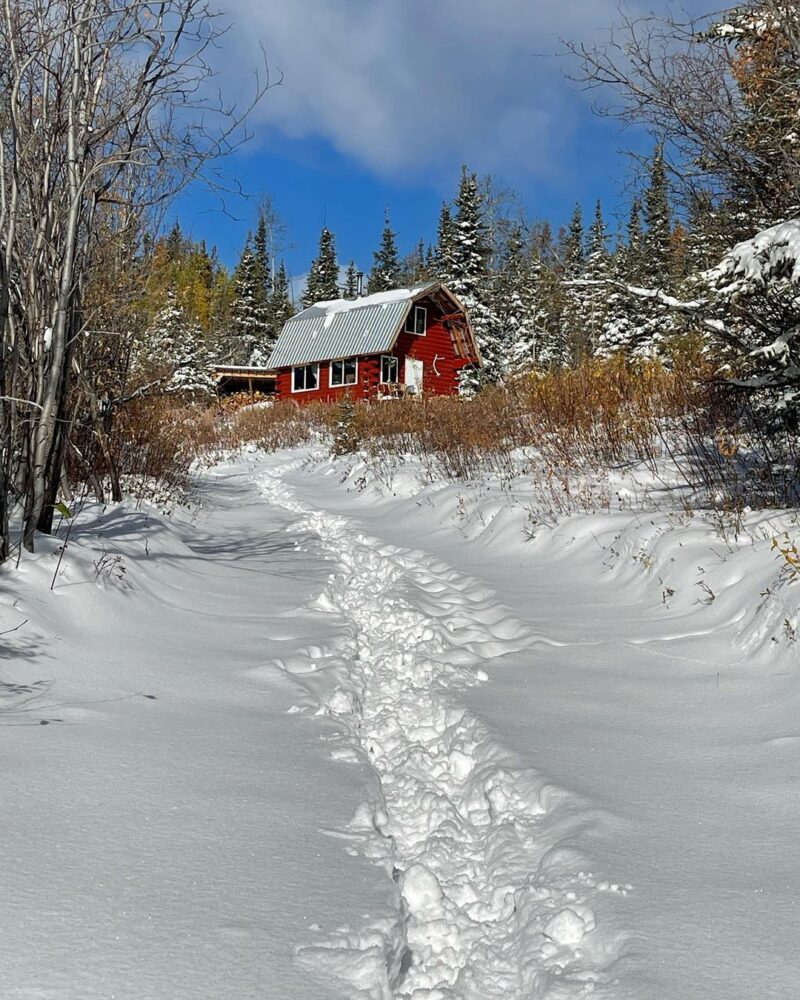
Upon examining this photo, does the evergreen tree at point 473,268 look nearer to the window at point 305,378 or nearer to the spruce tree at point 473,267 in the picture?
the spruce tree at point 473,267

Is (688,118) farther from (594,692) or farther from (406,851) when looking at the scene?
(406,851)

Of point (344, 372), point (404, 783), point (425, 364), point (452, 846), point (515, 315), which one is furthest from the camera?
point (515, 315)

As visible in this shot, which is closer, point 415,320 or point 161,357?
point 161,357

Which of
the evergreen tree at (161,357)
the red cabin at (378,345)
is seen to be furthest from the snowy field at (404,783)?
the red cabin at (378,345)

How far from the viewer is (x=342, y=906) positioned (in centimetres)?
216

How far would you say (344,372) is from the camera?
1439 inches

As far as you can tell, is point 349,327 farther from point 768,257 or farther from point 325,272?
point 768,257

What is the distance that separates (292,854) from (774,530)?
424cm

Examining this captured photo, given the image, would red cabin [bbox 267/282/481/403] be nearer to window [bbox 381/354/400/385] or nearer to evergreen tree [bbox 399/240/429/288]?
window [bbox 381/354/400/385]

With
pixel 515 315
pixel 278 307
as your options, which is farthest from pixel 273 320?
pixel 515 315

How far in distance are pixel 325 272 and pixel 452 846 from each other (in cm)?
5948

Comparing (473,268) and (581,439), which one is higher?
(473,268)

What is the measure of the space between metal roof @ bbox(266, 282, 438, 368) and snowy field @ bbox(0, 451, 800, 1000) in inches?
1133

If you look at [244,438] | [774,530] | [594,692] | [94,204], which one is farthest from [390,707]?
[244,438]
